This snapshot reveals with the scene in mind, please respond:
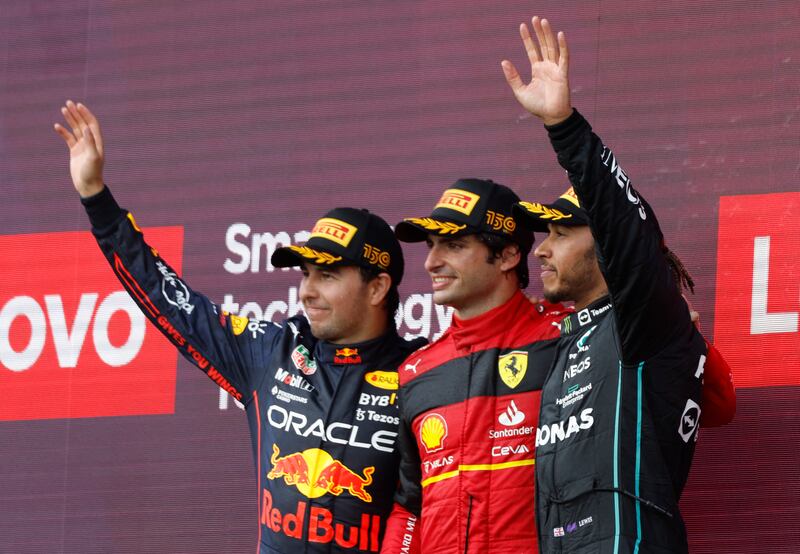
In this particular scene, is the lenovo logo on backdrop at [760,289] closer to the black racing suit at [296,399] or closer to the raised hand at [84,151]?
the black racing suit at [296,399]

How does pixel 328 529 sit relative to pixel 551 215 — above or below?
below

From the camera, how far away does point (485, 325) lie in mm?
3516

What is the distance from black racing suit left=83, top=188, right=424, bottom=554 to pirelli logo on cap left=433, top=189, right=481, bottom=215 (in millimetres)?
397

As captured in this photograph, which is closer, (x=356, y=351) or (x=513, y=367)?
(x=513, y=367)

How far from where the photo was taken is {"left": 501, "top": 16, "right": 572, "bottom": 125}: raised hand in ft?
9.73

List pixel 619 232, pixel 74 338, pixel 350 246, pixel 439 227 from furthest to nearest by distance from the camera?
pixel 74 338 < pixel 350 246 < pixel 439 227 < pixel 619 232

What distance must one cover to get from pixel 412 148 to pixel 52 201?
116 centimetres

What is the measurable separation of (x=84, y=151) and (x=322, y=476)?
1020 mm

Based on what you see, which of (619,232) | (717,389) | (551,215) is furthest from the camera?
(551,215)

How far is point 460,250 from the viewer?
12.0 feet

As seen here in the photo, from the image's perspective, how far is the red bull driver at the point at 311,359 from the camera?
3.65 meters

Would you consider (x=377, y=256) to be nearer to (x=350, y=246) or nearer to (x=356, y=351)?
(x=350, y=246)

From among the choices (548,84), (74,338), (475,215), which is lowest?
(74,338)

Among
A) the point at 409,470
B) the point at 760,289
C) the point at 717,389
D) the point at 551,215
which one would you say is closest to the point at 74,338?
the point at 409,470
